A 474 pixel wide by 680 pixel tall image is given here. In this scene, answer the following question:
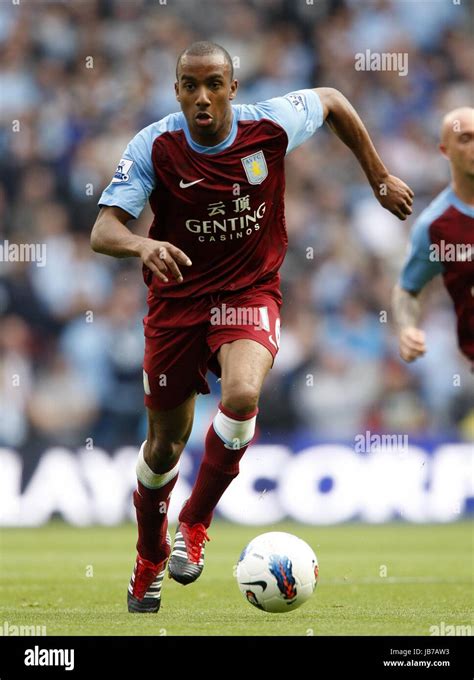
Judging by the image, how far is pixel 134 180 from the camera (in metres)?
6.36

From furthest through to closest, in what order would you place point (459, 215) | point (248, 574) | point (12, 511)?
point (12, 511)
point (459, 215)
point (248, 574)

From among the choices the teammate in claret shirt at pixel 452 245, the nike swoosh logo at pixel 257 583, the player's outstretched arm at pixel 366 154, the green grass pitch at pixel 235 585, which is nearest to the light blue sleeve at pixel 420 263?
the teammate in claret shirt at pixel 452 245

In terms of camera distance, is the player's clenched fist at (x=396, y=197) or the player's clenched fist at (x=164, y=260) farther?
the player's clenched fist at (x=396, y=197)

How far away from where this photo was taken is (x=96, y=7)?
57.2 feet

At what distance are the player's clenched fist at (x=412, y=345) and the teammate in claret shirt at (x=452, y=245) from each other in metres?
0.57

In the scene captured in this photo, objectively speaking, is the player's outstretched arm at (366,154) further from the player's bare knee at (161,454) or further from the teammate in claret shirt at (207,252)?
the player's bare knee at (161,454)

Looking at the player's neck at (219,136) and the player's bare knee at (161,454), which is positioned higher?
the player's neck at (219,136)

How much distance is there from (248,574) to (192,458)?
6.96 metres

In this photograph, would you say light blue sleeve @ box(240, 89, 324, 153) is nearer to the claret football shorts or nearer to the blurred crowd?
the claret football shorts

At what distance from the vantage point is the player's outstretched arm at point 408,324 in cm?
706
